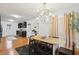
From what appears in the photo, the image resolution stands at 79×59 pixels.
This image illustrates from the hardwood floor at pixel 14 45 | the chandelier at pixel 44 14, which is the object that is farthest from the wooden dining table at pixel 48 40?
the chandelier at pixel 44 14

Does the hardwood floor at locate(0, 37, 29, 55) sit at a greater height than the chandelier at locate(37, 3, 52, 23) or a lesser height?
lesser

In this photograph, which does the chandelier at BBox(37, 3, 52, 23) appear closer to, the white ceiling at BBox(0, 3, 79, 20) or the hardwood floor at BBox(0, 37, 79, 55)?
the white ceiling at BBox(0, 3, 79, 20)

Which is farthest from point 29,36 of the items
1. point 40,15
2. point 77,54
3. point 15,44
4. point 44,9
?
point 77,54

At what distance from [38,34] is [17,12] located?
0.48 m

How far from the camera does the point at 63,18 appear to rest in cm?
171

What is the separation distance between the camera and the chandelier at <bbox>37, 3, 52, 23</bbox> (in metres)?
1.72

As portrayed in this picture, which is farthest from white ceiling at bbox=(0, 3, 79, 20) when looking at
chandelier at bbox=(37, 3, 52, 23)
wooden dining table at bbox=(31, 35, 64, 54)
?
wooden dining table at bbox=(31, 35, 64, 54)

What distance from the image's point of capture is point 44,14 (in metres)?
1.74

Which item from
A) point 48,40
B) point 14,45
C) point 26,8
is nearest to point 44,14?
point 26,8

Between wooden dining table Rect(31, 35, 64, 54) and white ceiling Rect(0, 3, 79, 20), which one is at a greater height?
white ceiling Rect(0, 3, 79, 20)

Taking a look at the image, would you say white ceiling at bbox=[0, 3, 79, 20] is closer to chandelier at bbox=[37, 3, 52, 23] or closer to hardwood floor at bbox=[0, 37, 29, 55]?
chandelier at bbox=[37, 3, 52, 23]

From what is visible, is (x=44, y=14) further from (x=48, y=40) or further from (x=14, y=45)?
(x=14, y=45)

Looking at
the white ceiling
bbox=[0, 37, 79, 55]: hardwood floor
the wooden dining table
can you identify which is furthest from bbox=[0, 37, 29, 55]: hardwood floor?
the white ceiling

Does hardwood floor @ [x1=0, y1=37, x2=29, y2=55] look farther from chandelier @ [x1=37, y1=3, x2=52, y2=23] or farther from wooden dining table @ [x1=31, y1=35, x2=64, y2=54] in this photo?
chandelier @ [x1=37, y1=3, x2=52, y2=23]
